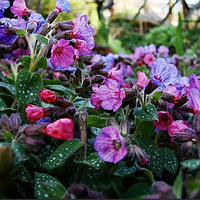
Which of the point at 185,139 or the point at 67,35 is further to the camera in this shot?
the point at 67,35

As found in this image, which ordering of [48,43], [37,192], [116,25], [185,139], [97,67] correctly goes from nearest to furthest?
1. [37,192]
2. [185,139]
3. [48,43]
4. [97,67]
5. [116,25]

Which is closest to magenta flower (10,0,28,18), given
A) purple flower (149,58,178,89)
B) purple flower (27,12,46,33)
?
purple flower (27,12,46,33)

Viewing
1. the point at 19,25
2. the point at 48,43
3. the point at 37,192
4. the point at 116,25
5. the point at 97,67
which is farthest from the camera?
the point at 116,25

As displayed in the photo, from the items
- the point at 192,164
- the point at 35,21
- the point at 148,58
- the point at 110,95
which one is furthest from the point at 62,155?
the point at 148,58

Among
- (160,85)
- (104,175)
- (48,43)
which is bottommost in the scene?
(104,175)

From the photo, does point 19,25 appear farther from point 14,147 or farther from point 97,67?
point 14,147

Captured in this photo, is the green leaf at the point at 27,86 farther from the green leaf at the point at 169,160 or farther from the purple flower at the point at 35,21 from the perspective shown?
the green leaf at the point at 169,160

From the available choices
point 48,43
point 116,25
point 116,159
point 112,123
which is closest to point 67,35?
point 48,43

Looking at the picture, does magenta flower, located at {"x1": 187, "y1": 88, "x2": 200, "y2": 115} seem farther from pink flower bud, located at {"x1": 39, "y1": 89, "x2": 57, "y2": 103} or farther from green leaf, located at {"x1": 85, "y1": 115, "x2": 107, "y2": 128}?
pink flower bud, located at {"x1": 39, "y1": 89, "x2": 57, "y2": 103}
